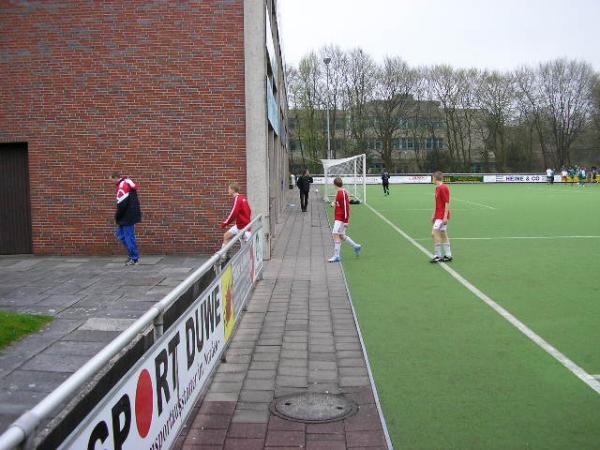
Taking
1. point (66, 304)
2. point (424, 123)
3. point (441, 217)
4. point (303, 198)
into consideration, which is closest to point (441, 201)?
point (441, 217)

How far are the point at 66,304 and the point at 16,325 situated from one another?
1414 millimetres

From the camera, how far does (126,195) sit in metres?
12.0

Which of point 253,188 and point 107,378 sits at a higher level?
point 253,188

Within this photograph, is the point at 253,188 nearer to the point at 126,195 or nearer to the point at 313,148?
the point at 126,195

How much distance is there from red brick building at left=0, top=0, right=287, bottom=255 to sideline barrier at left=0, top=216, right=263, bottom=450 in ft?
23.8

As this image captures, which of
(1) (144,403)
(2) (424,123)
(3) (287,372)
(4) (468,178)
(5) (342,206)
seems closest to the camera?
(1) (144,403)

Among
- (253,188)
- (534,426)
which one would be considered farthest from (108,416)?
(253,188)

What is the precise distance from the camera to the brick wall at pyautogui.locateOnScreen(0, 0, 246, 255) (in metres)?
13.3

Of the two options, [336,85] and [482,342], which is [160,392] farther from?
[336,85]

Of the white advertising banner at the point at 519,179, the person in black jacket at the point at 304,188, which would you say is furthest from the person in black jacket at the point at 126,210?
the white advertising banner at the point at 519,179

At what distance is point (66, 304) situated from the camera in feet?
29.1

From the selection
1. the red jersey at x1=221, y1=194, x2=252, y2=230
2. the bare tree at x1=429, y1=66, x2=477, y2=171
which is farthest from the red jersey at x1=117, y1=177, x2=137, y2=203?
the bare tree at x1=429, y1=66, x2=477, y2=171

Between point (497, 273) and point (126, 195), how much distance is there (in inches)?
274

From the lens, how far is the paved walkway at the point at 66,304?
5848mm
